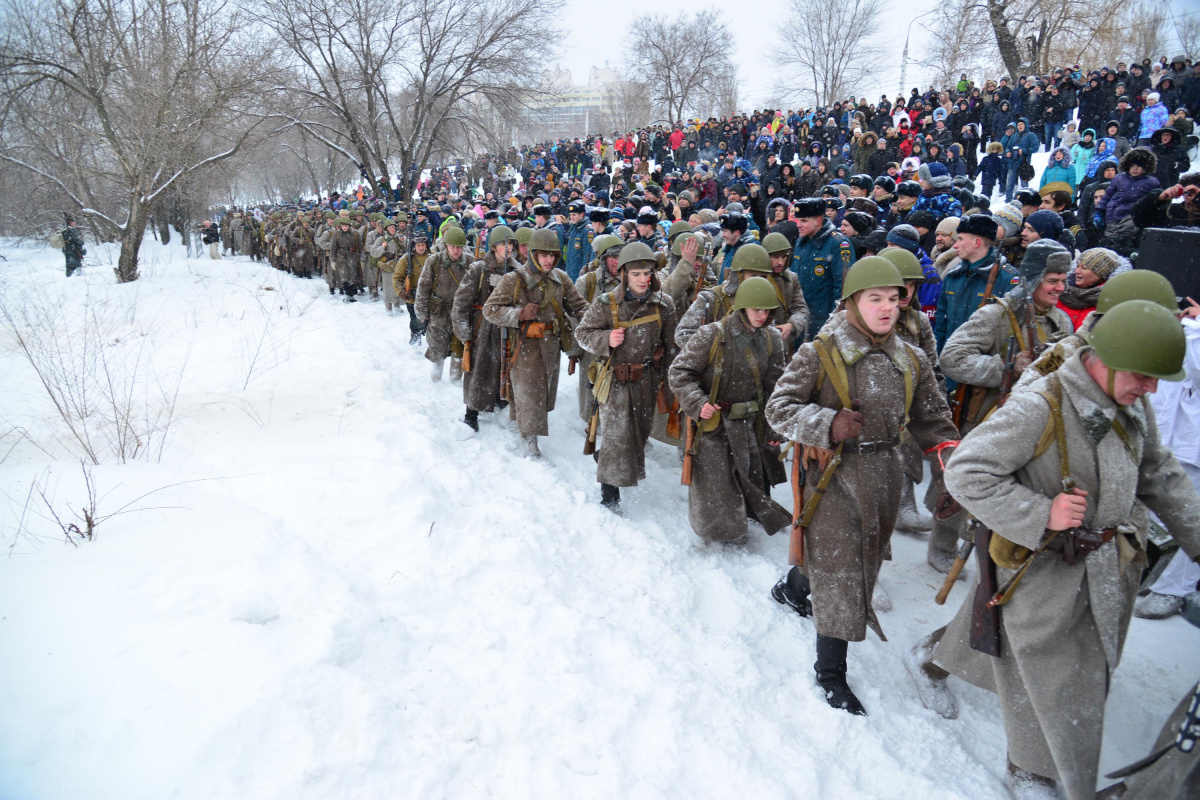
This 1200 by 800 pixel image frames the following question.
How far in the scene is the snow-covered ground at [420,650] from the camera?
2.22m

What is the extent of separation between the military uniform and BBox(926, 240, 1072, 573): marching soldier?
6.34 feet

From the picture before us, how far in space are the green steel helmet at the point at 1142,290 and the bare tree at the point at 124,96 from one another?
765 inches

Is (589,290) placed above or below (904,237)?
below

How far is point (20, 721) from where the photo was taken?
2061mm

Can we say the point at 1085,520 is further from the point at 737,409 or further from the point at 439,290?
the point at 439,290

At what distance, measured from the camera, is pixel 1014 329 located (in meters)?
3.70

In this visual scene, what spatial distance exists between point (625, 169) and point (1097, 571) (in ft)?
68.6

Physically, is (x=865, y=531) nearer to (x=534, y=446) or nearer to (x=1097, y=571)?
(x=1097, y=571)

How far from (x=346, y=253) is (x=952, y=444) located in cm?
1396

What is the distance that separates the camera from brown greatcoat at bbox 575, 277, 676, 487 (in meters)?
4.71

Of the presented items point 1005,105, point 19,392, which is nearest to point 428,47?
point 1005,105

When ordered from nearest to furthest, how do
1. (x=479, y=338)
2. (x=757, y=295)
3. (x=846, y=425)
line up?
1. (x=846, y=425)
2. (x=757, y=295)
3. (x=479, y=338)

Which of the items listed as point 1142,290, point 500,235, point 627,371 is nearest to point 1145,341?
point 1142,290

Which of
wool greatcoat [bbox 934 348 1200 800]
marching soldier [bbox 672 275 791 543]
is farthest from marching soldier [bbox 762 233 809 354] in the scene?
wool greatcoat [bbox 934 348 1200 800]
